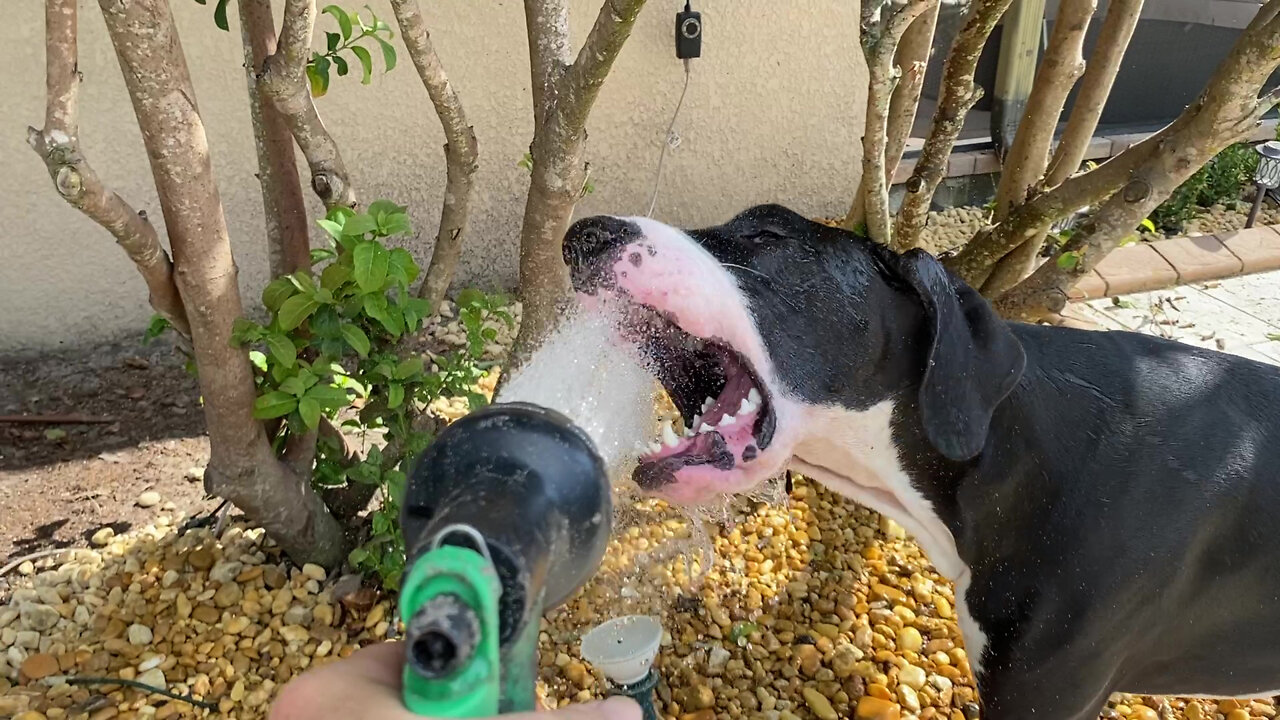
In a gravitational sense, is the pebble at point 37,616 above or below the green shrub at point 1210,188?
above

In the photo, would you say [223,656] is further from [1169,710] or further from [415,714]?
[1169,710]

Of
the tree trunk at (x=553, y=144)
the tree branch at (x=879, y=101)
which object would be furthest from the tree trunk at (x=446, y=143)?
the tree branch at (x=879, y=101)

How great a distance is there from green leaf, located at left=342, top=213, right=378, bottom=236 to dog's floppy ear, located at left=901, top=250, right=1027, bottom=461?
1.15 metres

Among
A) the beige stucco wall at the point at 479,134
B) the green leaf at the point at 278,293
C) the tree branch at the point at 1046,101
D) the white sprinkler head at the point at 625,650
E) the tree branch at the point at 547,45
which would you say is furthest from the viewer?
the beige stucco wall at the point at 479,134

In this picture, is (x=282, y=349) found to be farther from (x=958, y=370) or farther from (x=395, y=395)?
(x=958, y=370)

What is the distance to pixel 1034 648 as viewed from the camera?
1807 mm

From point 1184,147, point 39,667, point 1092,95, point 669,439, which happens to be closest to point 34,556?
point 39,667

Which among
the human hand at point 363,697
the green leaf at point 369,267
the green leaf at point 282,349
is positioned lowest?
the green leaf at point 282,349

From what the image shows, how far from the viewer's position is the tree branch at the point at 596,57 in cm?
201

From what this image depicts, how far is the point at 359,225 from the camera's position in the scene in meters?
2.01

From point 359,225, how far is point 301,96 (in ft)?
1.30

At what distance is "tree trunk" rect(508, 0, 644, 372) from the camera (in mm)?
2162

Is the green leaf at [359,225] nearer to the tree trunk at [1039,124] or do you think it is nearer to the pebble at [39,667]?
the pebble at [39,667]

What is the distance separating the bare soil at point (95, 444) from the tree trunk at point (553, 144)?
1.25m
